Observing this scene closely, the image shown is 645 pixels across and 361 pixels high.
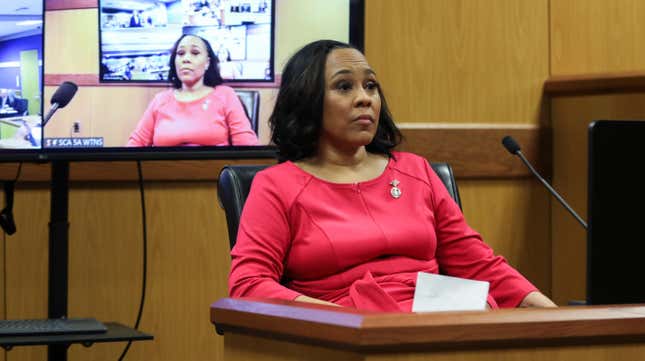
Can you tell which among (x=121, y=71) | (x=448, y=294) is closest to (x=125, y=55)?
(x=121, y=71)

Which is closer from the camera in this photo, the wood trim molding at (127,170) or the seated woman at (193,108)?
the seated woman at (193,108)

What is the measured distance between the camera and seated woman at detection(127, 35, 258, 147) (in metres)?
3.03

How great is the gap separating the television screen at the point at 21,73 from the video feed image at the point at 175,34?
0.19 metres

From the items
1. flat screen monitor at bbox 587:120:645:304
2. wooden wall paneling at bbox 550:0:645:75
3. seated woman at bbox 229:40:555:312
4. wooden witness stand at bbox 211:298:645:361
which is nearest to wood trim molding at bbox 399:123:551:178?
wooden wall paneling at bbox 550:0:645:75

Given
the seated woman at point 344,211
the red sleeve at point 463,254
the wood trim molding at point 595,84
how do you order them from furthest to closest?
the wood trim molding at point 595,84 < the red sleeve at point 463,254 < the seated woman at point 344,211

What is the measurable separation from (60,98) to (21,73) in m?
0.13

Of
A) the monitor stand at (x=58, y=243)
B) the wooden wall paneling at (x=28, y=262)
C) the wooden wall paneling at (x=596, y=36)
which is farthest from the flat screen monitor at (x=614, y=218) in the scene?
the wooden wall paneling at (x=596, y=36)

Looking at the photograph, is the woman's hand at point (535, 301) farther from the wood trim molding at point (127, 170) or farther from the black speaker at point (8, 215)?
the black speaker at point (8, 215)

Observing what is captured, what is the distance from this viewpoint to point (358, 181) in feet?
7.89

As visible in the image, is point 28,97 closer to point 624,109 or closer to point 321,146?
point 321,146

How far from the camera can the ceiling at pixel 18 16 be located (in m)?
2.86

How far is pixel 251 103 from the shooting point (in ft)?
10.3

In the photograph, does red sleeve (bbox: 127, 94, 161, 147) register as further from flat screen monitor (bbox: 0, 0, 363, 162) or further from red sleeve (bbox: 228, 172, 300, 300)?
red sleeve (bbox: 228, 172, 300, 300)

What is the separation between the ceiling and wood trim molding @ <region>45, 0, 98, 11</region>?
1.0 inches
